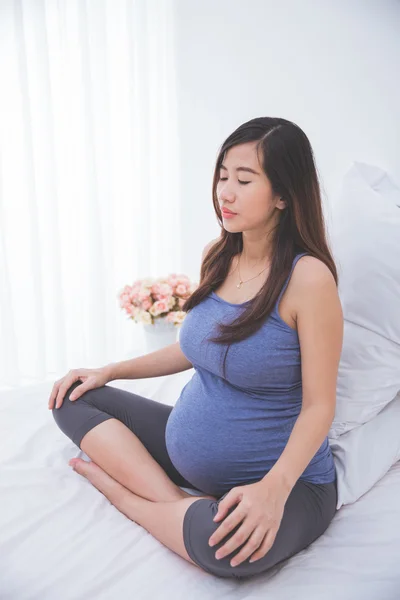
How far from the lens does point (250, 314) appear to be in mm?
1111

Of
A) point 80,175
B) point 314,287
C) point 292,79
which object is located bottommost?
point 314,287

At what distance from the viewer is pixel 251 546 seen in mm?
894

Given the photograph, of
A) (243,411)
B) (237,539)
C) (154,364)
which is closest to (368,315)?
(243,411)

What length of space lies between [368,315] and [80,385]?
719 mm

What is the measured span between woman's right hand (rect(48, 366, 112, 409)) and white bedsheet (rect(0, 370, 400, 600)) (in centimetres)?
17

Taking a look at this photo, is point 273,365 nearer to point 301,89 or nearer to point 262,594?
point 262,594

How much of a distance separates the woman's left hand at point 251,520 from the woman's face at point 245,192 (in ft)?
1.72

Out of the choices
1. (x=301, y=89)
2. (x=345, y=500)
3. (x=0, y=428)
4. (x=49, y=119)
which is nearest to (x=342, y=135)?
(x=301, y=89)

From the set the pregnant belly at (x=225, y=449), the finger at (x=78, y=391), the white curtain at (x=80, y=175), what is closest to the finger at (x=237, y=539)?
the pregnant belly at (x=225, y=449)

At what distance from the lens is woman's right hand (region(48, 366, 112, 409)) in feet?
4.42

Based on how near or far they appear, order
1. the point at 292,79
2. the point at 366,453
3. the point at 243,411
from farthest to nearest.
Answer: the point at 292,79 < the point at 366,453 < the point at 243,411

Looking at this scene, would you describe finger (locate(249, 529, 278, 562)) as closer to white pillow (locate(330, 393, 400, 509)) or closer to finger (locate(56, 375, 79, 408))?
white pillow (locate(330, 393, 400, 509))

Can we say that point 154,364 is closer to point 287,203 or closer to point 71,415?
point 71,415

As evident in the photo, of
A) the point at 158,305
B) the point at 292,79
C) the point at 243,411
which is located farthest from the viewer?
the point at 158,305
